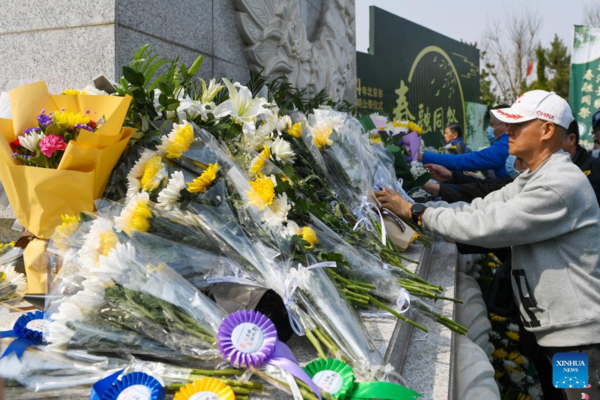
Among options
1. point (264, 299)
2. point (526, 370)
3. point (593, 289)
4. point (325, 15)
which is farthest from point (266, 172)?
point (325, 15)

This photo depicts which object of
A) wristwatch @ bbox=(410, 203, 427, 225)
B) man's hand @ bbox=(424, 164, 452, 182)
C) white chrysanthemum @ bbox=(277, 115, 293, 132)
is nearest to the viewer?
white chrysanthemum @ bbox=(277, 115, 293, 132)

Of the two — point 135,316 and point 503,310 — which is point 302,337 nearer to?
point 135,316

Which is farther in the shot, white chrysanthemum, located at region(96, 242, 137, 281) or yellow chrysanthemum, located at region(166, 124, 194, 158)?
yellow chrysanthemum, located at region(166, 124, 194, 158)

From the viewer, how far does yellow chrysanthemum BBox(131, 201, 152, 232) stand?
166 cm

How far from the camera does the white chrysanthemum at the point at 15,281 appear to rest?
6.59ft

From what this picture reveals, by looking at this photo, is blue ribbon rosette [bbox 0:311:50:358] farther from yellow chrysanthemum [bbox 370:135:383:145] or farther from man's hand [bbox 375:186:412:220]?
yellow chrysanthemum [bbox 370:135:383:145]

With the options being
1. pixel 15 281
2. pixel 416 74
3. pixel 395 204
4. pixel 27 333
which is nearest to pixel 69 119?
pixel 15 281

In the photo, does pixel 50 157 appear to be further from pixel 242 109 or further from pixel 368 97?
pixel 368 97

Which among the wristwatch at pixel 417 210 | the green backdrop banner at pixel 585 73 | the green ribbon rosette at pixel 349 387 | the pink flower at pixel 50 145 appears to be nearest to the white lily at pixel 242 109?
the pink flower at pixel 50 145

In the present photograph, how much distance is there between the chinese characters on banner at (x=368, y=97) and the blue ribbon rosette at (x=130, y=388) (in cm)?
656

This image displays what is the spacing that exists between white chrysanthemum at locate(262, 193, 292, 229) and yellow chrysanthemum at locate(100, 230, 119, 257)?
483 millimetres

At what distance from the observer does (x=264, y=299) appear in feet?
5.33

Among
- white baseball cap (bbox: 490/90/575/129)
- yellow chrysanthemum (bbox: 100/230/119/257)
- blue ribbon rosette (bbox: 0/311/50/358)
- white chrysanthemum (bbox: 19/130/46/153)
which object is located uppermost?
white baseball cap (bbox: 490/90/575/129)

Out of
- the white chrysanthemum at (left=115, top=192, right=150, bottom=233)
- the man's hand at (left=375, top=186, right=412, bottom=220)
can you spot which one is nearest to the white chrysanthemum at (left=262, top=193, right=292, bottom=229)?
the white chrysanthemum at (left=115, top=192, right=150, bottom=233)
